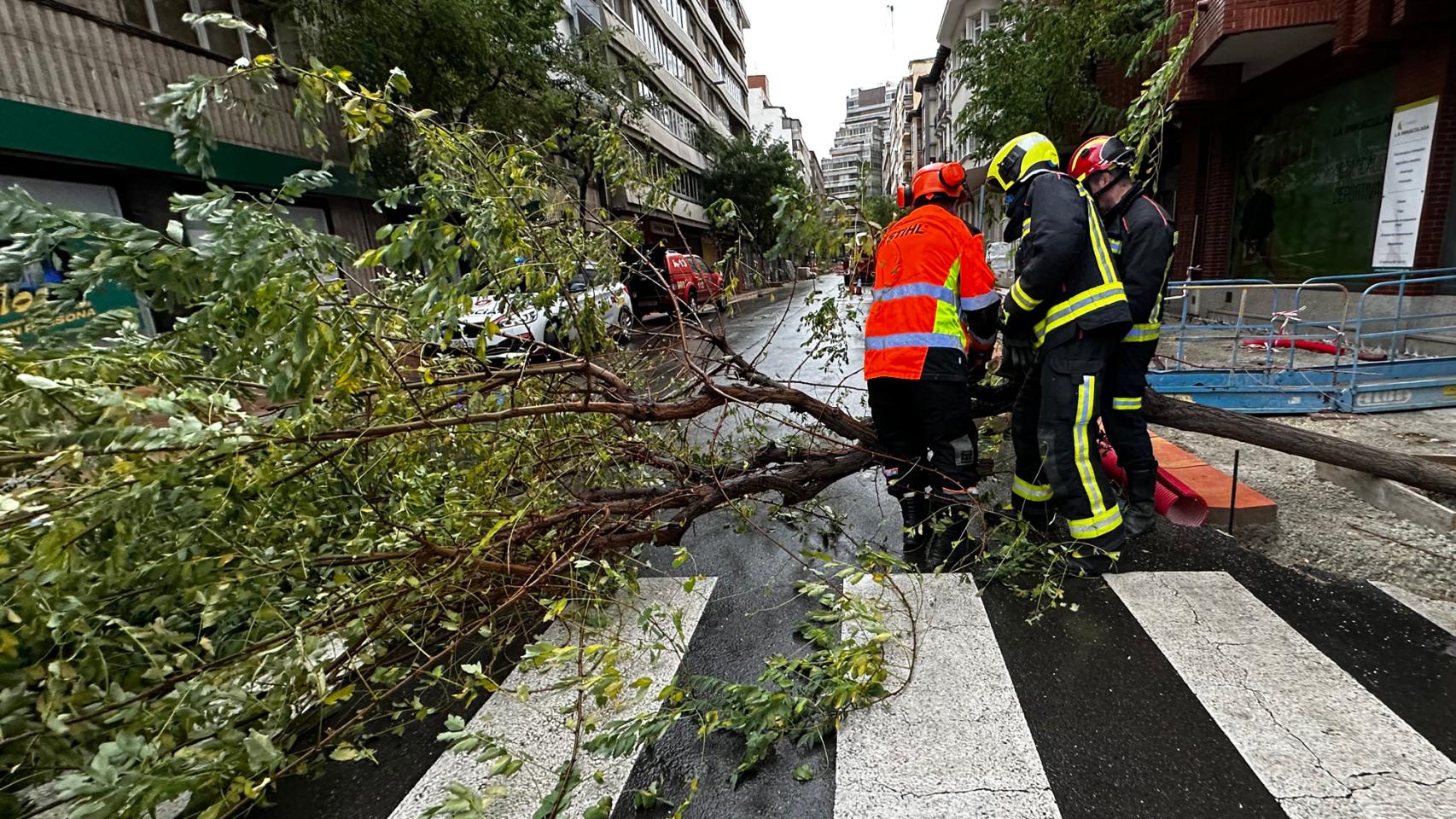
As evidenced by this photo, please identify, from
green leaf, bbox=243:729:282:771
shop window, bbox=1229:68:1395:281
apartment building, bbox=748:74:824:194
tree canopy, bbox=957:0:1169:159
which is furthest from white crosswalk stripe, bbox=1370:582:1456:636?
apartment building, bbox=748:74:824:194

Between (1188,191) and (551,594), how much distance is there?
15892mm

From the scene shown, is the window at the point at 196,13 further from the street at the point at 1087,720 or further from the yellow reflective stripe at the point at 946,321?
the street at the point at 1087,720

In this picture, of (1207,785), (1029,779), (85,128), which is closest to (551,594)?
(1029,779)

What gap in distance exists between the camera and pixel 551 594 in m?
2.86

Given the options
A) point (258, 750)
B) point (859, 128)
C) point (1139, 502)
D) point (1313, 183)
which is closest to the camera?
point (258, 750)

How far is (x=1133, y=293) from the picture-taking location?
3.24m

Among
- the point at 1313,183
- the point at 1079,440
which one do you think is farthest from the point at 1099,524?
the point at 1313,183

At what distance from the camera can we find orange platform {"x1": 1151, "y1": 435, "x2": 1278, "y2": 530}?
340cm

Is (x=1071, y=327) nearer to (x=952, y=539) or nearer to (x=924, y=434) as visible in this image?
(x=924, y=434)

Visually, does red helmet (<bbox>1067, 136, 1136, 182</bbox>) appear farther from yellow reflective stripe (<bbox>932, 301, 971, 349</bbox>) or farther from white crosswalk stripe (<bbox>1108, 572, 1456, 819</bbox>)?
white crosswalk stripe (<bbox>1108, 572, 1456, 819</bbox>)

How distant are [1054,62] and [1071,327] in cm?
1147

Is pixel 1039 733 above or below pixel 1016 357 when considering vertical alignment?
below

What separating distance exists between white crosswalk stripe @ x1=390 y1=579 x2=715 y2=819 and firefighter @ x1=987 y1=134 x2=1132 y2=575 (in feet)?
6.19

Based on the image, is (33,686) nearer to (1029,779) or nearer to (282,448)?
(282,448)
